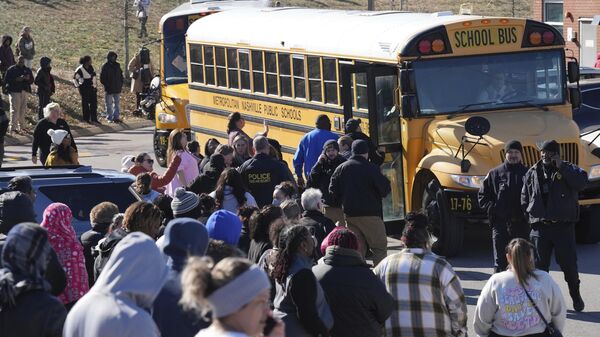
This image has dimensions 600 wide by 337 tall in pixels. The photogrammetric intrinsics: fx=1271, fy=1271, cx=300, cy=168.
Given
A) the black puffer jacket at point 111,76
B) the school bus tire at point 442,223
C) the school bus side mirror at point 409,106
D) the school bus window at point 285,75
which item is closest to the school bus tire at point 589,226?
the school bus tire at point 442,223

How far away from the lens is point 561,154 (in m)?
13.2

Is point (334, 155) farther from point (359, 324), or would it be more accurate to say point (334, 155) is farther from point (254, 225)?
point (359, 324)

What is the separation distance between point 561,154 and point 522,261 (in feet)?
19.8

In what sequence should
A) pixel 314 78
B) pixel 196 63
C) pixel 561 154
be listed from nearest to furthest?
pixel 561 154 < pixel 314 78 < pixel 196 63

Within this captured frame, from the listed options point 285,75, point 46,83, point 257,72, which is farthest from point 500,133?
point 46,83

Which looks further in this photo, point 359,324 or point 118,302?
point 359,324

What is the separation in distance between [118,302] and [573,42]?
29.3m

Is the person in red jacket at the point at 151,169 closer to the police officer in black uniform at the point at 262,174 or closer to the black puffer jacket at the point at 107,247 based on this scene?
the police officer in black uniform at the point at 262,174

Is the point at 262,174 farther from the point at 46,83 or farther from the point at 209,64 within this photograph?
the point at 46,83

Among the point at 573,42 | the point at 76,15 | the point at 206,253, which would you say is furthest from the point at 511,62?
the point at 76,15

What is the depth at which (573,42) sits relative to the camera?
108ft

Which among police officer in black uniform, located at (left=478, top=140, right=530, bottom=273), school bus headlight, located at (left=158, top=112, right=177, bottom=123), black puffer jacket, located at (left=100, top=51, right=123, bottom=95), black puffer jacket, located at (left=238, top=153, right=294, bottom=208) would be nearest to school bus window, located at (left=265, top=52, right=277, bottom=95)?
school bus headlight, located at (left=158, top=112, right=177, bottom=123)

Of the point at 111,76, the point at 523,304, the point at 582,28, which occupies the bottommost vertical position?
the point at 582,28

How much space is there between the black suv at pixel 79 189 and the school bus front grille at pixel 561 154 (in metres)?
4.26
